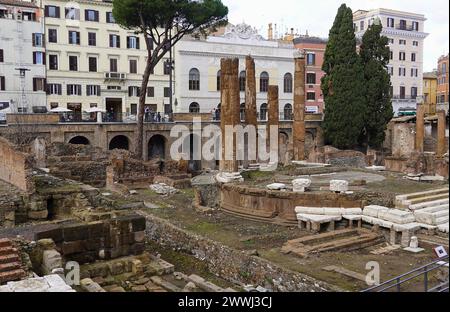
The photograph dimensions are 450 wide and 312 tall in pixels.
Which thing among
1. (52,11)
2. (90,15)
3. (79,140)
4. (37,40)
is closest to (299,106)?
(79,140)

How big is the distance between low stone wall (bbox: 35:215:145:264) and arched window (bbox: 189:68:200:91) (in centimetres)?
2838

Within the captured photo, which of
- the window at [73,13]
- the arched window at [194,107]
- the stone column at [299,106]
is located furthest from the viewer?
the arched window at [194,107]

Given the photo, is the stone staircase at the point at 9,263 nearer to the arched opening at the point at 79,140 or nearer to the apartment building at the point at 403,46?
the arched opening at the point at 79,140

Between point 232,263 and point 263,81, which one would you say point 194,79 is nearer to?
point 263,81

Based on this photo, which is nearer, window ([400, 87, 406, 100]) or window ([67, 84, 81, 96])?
window ([67, 84, 81, 96])

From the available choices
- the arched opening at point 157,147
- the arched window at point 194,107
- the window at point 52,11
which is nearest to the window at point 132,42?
the window at point 52,11

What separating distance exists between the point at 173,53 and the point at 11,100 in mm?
12266

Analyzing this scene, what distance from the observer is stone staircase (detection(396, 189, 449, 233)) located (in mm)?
13311

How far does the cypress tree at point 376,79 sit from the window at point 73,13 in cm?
2097

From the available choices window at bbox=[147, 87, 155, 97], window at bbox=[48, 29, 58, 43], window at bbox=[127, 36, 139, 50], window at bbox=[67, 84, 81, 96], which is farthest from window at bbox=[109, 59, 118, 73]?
window at bbox=[48, 29, 58, 43]

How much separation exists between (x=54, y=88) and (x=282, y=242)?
2973cm

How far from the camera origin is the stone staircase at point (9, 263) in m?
9.50

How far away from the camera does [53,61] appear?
126ft

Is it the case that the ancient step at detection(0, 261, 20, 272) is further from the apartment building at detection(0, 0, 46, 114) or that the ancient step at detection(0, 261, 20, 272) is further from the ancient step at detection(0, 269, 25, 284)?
the apartment building at detection(0, 0, 46, 114)
